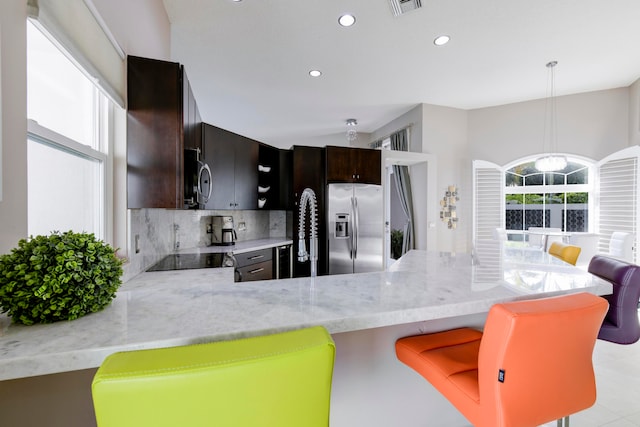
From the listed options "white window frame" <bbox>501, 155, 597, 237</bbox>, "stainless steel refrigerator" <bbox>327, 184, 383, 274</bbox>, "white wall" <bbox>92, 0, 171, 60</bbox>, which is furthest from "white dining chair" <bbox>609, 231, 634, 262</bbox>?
"white wall" <bbox>92, 0, 171, 60</bbox>

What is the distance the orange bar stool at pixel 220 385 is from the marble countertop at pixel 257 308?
7.6 inches

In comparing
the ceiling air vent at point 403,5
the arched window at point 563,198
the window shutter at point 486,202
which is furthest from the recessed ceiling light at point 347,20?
the window shutter at point 486,202

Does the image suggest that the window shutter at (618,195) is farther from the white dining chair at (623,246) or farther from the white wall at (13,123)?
the white wall at (13,123)

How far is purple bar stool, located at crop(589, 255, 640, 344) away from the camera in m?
1.81

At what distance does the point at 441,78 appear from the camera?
415 centimetres

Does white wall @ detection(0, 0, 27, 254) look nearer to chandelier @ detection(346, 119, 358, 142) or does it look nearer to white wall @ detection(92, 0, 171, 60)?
white wall @ detection(92, 0, 171, 60)

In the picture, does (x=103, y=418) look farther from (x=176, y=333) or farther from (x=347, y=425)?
(x=347, y=425)

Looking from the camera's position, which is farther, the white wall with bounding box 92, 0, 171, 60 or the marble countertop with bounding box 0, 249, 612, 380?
the white wall with bounding box 92, 0, 171, 60

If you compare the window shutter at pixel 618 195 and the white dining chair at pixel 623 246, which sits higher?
the window shutter at pixel 618 195

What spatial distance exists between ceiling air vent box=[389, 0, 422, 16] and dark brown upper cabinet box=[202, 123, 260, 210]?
224 centimetres

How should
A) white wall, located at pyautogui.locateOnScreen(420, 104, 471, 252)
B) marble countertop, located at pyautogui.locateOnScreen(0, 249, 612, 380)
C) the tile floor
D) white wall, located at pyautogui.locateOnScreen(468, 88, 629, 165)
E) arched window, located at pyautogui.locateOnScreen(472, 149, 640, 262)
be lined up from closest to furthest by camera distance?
marble countertop, located at pyautogui.locateOnScreen(0, 249, 612, 380)
the tile floor
arched window, located at pyautogui.locateOnScreen(472, 149, 640, 262)
white wall, located at pyautogui.locateOnScreen(468, 88, 629, 165)
white wall, located at pyautogui.locateOnScreen(420, 104, 471, 252)

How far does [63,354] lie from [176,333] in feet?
0.79

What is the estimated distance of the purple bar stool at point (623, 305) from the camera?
5.94ft

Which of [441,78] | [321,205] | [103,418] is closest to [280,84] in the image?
[321,205]
